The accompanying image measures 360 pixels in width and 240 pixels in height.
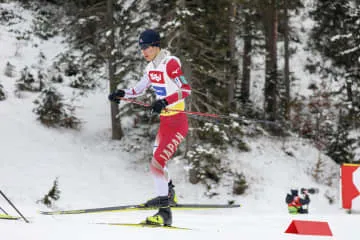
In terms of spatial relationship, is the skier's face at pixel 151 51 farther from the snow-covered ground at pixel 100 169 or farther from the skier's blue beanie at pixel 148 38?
the snow-covered ground at pixel 100 169

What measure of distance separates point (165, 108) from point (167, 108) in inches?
7.0

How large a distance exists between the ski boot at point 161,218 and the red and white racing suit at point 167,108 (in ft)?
0.74

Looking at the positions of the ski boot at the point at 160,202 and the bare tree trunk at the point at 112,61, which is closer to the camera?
the ski boot at the point at 160,202

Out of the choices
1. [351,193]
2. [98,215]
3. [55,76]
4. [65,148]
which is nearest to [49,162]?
[65,148]

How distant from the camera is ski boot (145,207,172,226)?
17.9ft

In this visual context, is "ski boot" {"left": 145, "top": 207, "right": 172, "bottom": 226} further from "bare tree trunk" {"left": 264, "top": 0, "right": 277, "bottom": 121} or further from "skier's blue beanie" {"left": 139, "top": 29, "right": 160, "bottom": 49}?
"bare tree trunk" {"left": 264, "top": 0, "right": 277, "bottom": 121}

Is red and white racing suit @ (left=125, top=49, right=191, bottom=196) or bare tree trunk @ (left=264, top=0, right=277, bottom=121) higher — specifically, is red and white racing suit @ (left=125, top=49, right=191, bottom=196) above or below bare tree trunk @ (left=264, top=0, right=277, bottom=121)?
below

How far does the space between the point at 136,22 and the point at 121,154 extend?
202 inches

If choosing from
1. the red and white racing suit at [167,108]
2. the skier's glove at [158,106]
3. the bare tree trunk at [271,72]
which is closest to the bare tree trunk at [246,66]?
the bare tree trunk at [271,72]

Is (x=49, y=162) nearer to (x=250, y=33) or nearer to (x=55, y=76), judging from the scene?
(x=55, y=76)

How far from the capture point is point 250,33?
76.1ft

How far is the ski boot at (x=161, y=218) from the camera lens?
545 cm

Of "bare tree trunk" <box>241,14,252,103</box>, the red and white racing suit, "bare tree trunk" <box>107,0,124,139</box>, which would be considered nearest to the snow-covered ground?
"bare tree trunk" <box>107,0,124,139</box>

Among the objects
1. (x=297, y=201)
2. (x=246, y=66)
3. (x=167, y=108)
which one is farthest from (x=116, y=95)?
(x=246, y=66)
